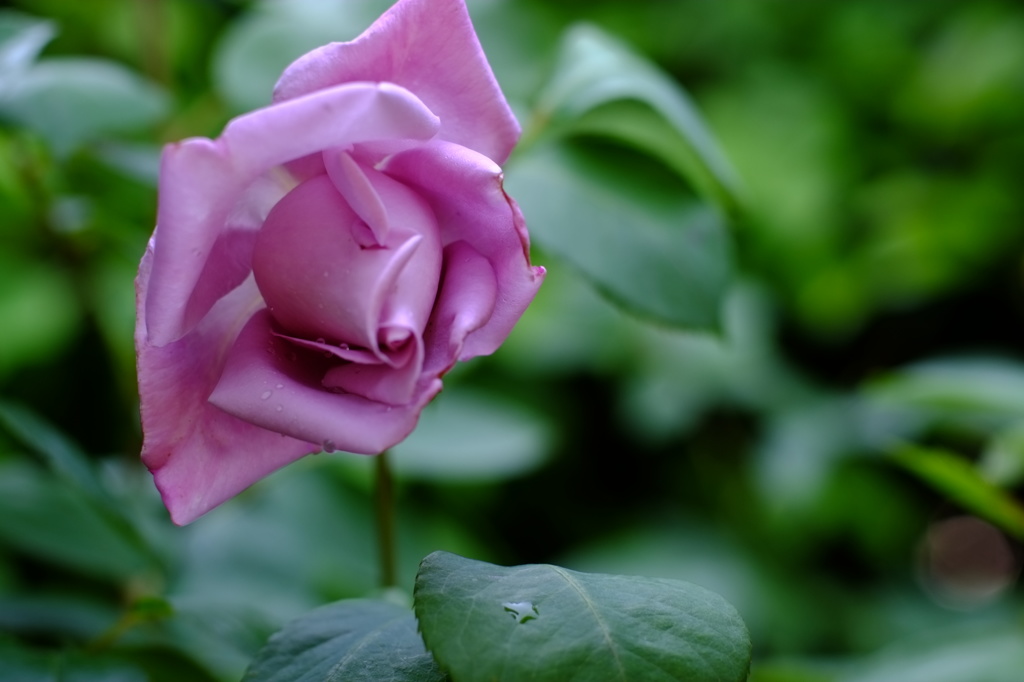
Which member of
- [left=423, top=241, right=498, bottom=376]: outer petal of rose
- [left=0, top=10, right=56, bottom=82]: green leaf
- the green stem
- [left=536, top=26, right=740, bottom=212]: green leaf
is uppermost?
[left=536, top=26, right=740, bottom=212]: green leaf

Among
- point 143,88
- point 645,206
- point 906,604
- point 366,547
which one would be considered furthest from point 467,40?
point 906,604

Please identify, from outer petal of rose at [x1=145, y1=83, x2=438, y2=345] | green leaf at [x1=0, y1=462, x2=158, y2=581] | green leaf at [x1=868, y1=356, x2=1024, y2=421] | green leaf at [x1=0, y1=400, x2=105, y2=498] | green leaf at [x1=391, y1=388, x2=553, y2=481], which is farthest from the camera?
green leaf at [x1=391, y1=388, x2=553, y2=481]

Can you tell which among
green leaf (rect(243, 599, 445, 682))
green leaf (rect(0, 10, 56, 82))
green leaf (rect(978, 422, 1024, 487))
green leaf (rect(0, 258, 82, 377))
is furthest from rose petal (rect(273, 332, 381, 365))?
green leaf (rect(0, 258, 82, 377))

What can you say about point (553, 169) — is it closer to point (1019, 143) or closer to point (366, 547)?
point (366, 547)

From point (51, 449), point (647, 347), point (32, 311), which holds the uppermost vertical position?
point (51, 449)

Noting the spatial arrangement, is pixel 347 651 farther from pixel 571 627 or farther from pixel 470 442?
pixel 470 442

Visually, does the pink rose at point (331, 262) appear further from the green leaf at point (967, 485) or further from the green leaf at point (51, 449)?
the green leaf at point (967, 485)

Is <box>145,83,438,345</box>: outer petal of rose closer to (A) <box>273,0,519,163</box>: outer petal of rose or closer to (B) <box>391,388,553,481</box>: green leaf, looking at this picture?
(A) <box>273,0,519,163</box>: outer petal of rose

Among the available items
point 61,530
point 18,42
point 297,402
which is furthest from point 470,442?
point 297,402
